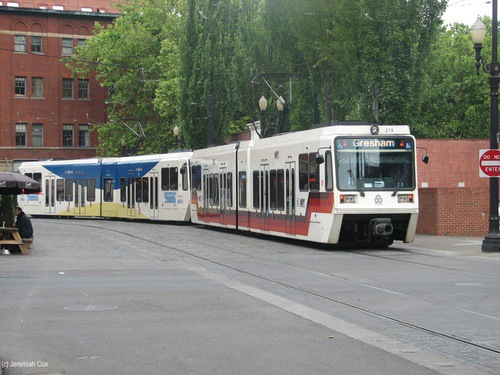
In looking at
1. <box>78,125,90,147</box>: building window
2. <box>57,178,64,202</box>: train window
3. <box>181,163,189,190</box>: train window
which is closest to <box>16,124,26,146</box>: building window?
<box>78,125,90,147</box>: building window

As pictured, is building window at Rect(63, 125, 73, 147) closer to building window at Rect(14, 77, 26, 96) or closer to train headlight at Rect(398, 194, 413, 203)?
building window at Rect(14, 77, 26, 96)

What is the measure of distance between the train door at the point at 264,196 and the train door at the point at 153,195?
14.3 meters

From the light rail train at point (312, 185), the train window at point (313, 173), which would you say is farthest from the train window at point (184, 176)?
the train window at point (313, 173)

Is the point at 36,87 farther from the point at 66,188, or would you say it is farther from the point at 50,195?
the point at 66,188

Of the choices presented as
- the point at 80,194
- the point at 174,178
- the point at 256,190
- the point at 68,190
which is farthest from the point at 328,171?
the point at 68,190

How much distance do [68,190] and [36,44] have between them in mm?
33753

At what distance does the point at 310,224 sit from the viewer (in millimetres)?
24641

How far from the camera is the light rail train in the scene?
915 inches

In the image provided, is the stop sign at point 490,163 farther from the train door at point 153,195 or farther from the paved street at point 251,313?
the train door at point 153,195

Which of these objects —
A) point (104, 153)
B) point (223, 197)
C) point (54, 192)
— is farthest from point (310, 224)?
point (104, 153)

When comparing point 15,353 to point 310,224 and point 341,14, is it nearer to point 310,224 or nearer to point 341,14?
point 310,224

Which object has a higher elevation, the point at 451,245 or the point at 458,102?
the point at 458,102

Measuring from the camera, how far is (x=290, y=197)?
85.5 ft

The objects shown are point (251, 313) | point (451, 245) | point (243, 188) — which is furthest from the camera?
point (243, 188)
